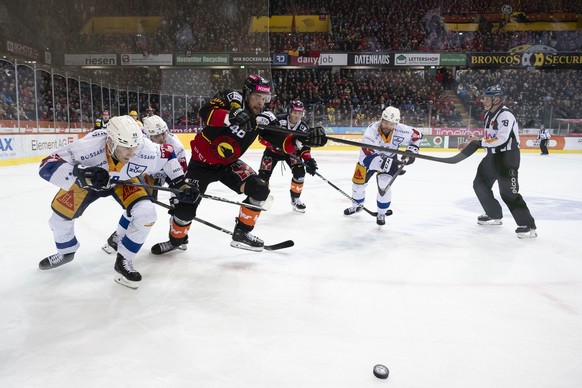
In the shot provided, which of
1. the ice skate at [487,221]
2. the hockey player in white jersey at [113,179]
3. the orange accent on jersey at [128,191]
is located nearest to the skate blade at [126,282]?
the hockey player in white jersey at [113,179]

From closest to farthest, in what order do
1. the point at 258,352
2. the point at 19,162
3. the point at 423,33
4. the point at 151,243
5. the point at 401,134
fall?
the point at 258,352 < the point at 151,243 < the point at 401,134 < the point at 19,162 < the point at 423,33

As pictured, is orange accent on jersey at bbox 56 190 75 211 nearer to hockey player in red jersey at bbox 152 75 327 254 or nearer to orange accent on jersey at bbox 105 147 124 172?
orange accent on jersey at bbox 105 147 124 172

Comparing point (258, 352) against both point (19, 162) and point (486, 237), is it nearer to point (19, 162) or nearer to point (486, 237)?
point (486, 237)

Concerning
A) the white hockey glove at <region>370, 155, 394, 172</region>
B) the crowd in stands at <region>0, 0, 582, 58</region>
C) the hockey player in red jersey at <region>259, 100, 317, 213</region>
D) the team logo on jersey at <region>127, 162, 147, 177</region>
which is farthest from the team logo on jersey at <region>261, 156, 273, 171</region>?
the crowd in stands at <region>0, 0, 582, 58</region>

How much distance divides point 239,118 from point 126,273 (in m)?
1.05

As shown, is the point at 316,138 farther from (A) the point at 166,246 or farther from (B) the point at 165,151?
(A) the point at 166,246

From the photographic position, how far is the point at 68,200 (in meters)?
2.47

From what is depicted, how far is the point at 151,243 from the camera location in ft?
10.8

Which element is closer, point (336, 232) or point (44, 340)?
point (44, 340)

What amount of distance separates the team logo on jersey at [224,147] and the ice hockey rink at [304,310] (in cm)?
67

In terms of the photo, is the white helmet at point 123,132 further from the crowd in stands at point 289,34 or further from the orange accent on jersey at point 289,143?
the crowd in stands at point 289,34

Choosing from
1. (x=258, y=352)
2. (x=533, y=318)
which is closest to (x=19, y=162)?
(x=258, y=352)

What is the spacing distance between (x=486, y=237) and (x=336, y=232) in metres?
1.21

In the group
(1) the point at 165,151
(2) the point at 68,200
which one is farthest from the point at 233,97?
(2) the point at 68,200
